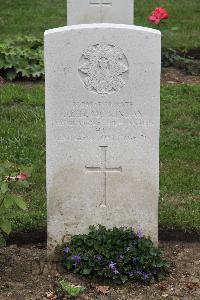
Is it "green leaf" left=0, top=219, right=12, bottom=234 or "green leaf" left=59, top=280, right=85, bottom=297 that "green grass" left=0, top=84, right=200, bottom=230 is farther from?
"green leaf" left=59, top=280, right=85, bottom=297

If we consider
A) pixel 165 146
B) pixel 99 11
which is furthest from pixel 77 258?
pixel 99 11

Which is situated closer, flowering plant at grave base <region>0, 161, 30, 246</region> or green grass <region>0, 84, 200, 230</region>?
flowering plant at grave base <region>0, 161, 30, 246</region>

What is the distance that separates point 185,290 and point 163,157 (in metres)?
2.18

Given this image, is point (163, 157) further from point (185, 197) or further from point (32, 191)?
point (32, 191)

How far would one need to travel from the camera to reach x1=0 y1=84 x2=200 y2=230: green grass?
546 cm

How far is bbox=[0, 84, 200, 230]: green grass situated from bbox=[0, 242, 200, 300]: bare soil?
1.11 ft

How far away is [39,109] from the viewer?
7.79 meters

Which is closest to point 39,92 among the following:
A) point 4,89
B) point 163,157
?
point 4,89

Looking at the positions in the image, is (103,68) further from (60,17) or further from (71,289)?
(60,17)

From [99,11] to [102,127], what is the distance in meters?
4.91

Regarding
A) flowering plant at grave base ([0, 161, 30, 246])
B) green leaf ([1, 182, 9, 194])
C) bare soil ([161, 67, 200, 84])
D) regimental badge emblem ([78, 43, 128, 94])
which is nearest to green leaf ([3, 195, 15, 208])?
flowering plant at grave base ([0, 161, 30, 246])

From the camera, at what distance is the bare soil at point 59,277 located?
4516 millimetres

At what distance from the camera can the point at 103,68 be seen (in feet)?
14.7

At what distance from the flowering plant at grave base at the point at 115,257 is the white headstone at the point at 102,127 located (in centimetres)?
10
